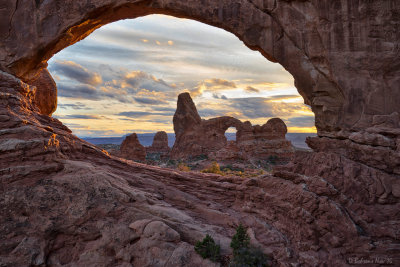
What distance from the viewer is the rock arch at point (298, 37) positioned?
7.70 meters

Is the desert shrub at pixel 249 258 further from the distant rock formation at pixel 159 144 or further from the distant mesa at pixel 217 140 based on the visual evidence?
the distant rock formation at pixel 159 144

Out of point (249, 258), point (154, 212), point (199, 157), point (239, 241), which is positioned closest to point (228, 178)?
point (239, 241)

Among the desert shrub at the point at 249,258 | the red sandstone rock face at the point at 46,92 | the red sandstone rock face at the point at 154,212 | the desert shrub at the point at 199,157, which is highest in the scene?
the red sandstone rock face at the point at 46,92

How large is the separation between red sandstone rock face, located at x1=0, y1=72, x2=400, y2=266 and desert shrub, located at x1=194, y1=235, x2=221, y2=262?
146mm

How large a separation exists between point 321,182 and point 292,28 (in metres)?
5.29

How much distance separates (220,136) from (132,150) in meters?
14.2

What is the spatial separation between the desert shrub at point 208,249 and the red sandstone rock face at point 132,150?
28.4 meters

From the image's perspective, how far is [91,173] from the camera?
280 inches

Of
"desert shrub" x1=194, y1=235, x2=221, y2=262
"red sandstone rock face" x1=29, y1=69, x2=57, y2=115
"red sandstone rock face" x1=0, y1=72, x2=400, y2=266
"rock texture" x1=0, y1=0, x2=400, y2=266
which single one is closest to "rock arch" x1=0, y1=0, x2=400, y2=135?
"rock texture" x1=0, y1=0, x2=400, y2=266

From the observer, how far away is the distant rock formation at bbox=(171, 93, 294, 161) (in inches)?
1439

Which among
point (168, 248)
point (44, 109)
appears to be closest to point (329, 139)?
point (168, 248)

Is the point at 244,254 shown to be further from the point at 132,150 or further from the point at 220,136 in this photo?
the point at 220,136

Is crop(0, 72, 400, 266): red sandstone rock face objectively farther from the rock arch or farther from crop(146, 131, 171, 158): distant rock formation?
crop(146, 131, 171, 158): distant rock formation

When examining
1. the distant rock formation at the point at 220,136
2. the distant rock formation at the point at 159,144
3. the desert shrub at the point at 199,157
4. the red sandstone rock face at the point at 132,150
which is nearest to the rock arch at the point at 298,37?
the red sandstone rock face at the point at 132,150
